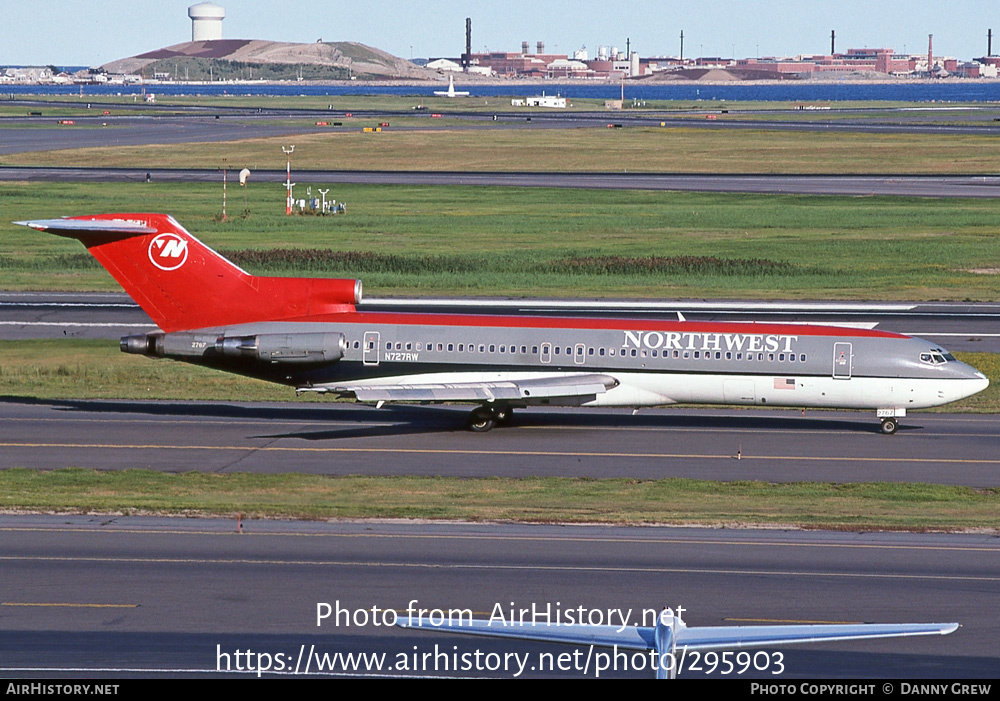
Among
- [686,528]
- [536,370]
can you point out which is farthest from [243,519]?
[536,370]

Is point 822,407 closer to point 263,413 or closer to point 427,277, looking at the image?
point 263,413

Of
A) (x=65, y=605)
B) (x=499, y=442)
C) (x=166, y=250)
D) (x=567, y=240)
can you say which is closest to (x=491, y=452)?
(x=499, y=442)

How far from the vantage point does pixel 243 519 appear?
98.2ft

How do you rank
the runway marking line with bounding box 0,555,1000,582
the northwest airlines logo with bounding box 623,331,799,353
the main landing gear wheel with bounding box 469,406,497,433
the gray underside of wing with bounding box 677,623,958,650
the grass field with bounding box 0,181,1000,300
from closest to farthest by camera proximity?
the gray underside of wing with bounding box 677,623,958,650
the runway marking line with bounding box 0,555,1000,582
the northwest airlines logo with bounding box 623,331,799,353
the main landing gear wheel with bounding box 469,406,497,433
the grass field with bounding box 0,181,1000,300

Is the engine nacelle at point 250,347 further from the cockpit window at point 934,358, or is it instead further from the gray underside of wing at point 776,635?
the gray underside of wing at point 776,635

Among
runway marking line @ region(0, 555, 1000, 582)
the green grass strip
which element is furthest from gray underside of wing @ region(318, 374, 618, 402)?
runway marking line @ region(0, 555, 1000, 582)

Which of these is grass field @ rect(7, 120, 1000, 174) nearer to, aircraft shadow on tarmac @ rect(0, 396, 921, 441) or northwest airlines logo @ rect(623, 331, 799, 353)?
aircraft shadow on tarmac @ rect(0, 396, 921, 441)

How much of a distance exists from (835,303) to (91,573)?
46368 mm

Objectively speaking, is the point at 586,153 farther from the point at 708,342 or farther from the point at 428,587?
the point at 428,587

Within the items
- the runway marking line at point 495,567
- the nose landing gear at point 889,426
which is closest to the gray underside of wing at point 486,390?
the nose landing gear at point 889,426

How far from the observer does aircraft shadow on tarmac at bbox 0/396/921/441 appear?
41.5 m

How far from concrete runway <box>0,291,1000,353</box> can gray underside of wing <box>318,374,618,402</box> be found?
19.0 m

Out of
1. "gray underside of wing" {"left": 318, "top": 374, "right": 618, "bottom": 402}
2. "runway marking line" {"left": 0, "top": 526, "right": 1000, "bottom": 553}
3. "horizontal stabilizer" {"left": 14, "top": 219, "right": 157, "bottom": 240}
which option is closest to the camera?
"runway marking line" {"left": 0, "top": 526, "right": 1000, "bottom": 553}

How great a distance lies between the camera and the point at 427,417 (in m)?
43.6
